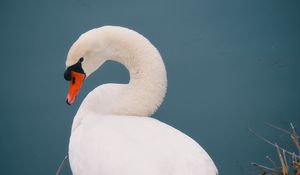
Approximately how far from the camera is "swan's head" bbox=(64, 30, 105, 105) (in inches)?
76.8

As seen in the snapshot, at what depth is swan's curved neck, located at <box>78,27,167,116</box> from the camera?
6.69 feet

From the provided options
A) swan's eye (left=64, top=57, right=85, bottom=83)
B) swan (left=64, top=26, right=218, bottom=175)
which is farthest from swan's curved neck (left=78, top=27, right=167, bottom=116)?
swan's eye (left=64, top=57, right=85, bottom=83)

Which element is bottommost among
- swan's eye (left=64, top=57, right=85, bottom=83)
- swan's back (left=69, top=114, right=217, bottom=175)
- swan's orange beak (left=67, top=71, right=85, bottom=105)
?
swan's back (left=69, top=114, right=217, bottom=175)

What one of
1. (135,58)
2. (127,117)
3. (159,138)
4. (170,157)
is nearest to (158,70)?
(135,58)

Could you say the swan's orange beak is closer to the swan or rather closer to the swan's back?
the swan

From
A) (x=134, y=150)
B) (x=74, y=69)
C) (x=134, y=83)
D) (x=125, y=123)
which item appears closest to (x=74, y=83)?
(x=74, y=69)

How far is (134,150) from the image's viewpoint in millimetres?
1580

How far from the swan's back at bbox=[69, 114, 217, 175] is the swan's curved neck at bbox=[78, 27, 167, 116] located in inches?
5.8

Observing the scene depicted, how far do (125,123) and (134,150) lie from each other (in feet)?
0.79

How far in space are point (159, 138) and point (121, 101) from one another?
1.36 feet

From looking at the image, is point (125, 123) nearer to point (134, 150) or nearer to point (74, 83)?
point (134, 150)

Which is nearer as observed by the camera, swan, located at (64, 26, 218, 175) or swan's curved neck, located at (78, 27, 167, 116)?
swan, located at (64, 26, 218, 175)

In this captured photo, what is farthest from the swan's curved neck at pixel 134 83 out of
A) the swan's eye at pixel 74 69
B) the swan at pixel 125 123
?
the swan's eye at pixel 74 69

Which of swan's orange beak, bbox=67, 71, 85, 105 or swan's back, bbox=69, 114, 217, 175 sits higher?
swan's orange beak, bbox=67, 71, 85, 105
